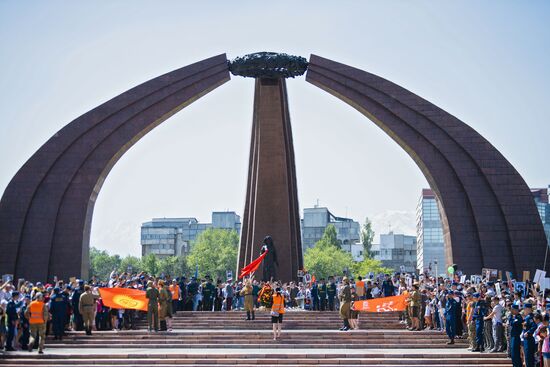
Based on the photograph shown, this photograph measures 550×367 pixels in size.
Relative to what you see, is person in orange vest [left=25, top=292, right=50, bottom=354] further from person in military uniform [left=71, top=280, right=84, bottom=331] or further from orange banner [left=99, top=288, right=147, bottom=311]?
orange banner [left=99, top=288, right=147, bottom=311]

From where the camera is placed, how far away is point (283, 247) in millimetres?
36656

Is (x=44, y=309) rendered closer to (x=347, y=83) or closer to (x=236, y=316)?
(x=236, y=316)

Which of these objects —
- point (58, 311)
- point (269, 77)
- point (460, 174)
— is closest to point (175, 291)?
point (58, 311)

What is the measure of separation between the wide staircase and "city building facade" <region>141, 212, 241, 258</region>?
105005 mm

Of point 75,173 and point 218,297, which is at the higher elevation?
point 75,173

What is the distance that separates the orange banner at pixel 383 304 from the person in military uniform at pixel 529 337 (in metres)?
6.56

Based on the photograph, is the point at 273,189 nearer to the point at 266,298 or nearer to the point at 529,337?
the point at 266,298

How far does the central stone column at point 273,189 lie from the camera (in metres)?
35.8

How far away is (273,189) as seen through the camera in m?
36.8

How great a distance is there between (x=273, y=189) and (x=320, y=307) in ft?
43.4

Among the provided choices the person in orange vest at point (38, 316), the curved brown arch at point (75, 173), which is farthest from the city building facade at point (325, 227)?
the person in orange vest at point (38, 316)

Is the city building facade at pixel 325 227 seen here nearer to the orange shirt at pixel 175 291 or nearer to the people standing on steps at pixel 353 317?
the orange shirt at pixel 175 291

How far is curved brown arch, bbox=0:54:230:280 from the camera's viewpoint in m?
28.3

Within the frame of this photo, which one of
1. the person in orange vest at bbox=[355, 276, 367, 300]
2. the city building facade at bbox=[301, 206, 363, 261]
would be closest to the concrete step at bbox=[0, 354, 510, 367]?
the person in orange vest at bbox=[355, 276, 367, 300]
